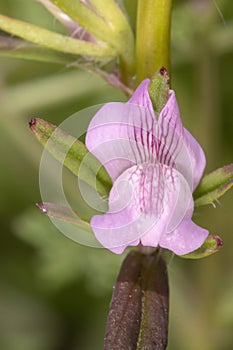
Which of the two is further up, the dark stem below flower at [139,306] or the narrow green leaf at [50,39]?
the narrow green leaf at [50,39]

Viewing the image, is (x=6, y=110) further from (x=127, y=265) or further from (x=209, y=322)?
(x=127, y=265)

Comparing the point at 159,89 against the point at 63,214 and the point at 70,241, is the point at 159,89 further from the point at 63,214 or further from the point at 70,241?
the point at 70,241

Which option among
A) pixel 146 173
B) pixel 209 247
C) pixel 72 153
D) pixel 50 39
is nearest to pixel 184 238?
pixel 209 247

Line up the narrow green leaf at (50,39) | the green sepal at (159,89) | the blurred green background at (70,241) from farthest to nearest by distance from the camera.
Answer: the blurred green background at (70,241), the narrow green leaf at (50,39), the green sepal at (159,89)


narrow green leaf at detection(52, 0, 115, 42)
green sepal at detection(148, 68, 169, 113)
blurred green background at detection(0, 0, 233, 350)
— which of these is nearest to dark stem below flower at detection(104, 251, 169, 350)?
green sepal at detection(148, 68, 169, 113)

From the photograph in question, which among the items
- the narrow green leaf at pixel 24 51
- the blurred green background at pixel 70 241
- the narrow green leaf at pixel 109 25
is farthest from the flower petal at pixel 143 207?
the blurred green background at pixel 70 241

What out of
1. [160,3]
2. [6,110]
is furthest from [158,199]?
[6,110]

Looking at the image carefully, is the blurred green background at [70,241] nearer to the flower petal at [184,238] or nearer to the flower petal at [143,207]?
the flower petal at [143,207]
